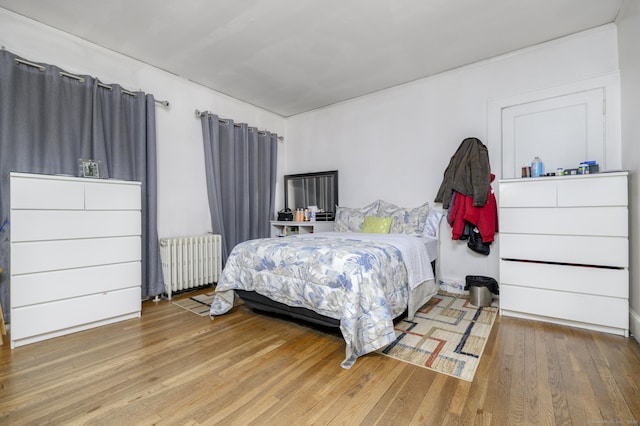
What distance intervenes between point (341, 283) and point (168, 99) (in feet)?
10.2

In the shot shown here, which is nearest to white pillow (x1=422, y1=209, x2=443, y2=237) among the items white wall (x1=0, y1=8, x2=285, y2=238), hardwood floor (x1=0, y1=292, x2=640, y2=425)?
hardwood floor (x1=0, y1=292, x2=640, y2=425)

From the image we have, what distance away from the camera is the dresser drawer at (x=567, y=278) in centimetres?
221

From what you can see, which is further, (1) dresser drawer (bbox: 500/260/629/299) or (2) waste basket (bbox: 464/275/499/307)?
(2) waste basket (bbox: 464/275/499/307)

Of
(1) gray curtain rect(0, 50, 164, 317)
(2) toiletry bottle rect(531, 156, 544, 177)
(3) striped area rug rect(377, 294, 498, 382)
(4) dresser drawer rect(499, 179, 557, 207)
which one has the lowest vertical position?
(3) striped area rug rect(377, 294, 498, 382)

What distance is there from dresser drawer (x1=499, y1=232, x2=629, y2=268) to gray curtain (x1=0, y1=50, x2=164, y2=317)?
3.62m

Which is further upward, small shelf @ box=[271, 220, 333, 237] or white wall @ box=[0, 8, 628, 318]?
white wall @ box=[0, 8, 628, 318]

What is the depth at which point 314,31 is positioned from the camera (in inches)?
107

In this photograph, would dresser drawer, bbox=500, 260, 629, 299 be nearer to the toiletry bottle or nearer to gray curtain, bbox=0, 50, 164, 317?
the toiletry bottle

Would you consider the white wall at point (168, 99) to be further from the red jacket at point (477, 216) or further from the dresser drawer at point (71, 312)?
the red jacket at point (477, 216)

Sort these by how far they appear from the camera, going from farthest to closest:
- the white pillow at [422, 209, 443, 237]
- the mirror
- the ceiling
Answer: the mirror < the white pillow at [422, 209, 443, 237] < the ceiling

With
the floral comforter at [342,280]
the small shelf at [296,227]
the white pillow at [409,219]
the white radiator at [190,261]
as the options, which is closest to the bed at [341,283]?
the floral comforter at [342,280]

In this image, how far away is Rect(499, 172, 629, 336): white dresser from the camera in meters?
2.21

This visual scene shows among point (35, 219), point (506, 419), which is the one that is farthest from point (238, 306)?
point (506, 419)

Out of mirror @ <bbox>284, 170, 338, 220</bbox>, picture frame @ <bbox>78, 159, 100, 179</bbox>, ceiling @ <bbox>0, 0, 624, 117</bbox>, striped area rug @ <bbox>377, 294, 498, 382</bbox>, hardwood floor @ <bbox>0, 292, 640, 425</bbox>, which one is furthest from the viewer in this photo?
mirror @ <bbox>284, 170, 338, 220</bbox>
